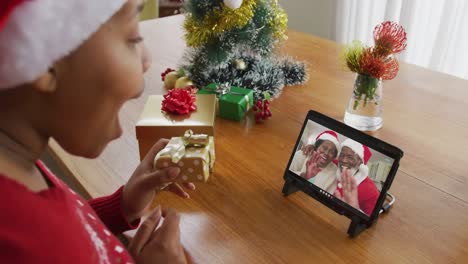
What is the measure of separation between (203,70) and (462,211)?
2.21ft

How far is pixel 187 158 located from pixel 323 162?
0.23 meters

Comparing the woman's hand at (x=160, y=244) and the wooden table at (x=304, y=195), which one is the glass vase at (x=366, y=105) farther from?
the woman's hand at (x=160, y=244)

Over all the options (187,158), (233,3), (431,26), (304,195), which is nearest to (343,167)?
(304,195)

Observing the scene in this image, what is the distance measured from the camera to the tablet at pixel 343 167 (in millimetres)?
692

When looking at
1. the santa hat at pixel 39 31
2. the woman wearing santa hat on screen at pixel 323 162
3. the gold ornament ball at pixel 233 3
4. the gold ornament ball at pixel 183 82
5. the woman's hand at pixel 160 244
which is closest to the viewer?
the santa hat at pixel 39 31

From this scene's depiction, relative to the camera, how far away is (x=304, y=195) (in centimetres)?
80

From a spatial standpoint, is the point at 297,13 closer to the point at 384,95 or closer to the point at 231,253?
the point at 384,95

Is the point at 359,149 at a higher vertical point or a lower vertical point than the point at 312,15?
higher

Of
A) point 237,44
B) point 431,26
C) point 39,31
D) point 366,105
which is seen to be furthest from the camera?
point 431,26

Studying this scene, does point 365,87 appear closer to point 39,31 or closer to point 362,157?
point 362,157

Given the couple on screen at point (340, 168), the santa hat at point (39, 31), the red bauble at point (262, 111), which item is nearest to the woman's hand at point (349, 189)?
the couple on screen at point (340, 168)

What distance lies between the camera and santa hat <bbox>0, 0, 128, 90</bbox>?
0.37m

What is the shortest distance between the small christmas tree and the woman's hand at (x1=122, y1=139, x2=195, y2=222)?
1.27ft

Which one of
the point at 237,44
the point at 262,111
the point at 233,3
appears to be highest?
the point at 233,3
